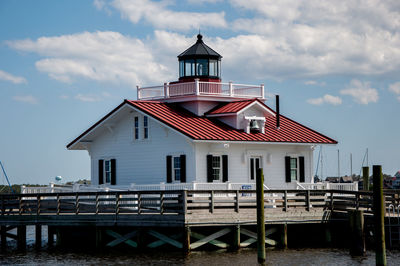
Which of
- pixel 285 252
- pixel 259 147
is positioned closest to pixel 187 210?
pixel 285 252

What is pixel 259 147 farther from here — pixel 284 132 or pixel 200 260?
pixel 200 260

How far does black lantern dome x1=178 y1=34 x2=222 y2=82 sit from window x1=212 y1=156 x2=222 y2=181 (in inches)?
225

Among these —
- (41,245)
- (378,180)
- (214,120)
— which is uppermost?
(214,120)

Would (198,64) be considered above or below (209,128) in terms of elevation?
above

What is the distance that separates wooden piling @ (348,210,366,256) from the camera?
28578 mm

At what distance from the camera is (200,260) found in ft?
92.3

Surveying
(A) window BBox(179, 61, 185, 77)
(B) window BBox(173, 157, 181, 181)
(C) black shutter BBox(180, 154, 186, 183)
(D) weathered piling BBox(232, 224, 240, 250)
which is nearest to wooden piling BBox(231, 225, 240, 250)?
(D) weathered piling BBox(232, 224, 240, 250)

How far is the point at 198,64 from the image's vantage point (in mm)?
40500

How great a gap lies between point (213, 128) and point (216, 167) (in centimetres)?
200

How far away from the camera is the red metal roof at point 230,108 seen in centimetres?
3781

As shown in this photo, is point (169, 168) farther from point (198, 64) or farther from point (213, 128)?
point (198, 64)

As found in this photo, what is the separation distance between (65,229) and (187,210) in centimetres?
921

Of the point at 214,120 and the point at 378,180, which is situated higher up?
the point at 214,120

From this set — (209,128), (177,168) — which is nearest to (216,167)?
(177,168)
